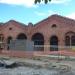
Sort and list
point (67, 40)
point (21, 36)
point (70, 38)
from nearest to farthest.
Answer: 1. point (70, 38)
2. point (67, 40)
3. point (21, 36)

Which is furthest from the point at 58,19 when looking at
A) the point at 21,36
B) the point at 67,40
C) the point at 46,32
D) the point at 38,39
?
the point at 21,36

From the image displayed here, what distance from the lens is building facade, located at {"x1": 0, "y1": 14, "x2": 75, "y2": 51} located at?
5009 cm

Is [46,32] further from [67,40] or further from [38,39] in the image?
[67,40]

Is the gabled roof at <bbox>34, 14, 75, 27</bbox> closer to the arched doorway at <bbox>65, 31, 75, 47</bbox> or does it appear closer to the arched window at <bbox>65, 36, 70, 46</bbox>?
the arched doorway at <bbox>65, 31, 75, 47</bbox>

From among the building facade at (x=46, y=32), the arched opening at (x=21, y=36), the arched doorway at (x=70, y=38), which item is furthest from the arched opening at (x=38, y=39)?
the arched doorway at (x=70, y=38)

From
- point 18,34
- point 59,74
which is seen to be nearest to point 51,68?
point 59,74

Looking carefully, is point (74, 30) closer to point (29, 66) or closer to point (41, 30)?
point (41, 30)

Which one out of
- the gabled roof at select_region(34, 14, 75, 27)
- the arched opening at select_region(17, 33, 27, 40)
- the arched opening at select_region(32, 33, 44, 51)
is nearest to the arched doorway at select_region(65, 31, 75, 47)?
the gabled roof at select_region(34, 14, 75, 27)

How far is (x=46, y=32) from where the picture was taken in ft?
173

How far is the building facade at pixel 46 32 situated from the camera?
50.1 m

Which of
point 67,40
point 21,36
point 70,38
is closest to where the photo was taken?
point 70,38

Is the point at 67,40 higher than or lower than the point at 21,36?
lower

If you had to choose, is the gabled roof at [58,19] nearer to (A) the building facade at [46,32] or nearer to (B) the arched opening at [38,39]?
(A) the building facade at [46,32]

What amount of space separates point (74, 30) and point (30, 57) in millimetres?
17635
